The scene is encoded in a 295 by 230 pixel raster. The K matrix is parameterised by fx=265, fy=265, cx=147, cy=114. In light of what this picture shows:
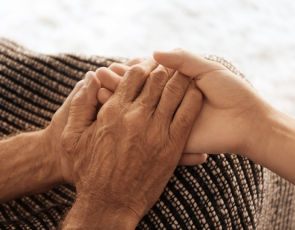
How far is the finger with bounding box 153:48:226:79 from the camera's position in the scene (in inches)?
25.8

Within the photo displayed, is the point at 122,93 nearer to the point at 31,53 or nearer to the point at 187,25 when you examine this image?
the point at 31,53

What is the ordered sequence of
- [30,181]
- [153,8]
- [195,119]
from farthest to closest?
[153,8]
[30,181]
[195,119]

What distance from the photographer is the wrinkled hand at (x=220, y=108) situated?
2.02ft

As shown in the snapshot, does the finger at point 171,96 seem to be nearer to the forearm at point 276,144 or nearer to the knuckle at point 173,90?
the knuckle at point 173,90

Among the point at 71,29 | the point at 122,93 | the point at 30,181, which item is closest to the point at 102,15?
the point at 71,29

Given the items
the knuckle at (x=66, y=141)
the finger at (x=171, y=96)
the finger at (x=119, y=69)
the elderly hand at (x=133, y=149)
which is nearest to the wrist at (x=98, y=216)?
the elderly hand at (x=133, y=149)

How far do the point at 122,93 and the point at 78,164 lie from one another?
0.22 m

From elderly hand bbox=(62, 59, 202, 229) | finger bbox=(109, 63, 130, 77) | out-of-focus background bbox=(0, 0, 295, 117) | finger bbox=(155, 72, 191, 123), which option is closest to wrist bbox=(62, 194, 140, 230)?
elderly hand bbox=(62, 59, 202, 229)

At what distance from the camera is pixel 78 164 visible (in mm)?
703

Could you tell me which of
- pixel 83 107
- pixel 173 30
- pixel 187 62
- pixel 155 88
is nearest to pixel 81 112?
pixel 83 107

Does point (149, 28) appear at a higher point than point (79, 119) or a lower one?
higher

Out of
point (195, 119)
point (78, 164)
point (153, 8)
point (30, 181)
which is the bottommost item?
point (30, 181)

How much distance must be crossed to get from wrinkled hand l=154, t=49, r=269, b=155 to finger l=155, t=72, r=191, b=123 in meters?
0.03

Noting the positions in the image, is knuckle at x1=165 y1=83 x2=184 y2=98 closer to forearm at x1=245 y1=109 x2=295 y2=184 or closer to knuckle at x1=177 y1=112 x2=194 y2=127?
knuckle at x1=177 y1=112 x2=194 y2=127
